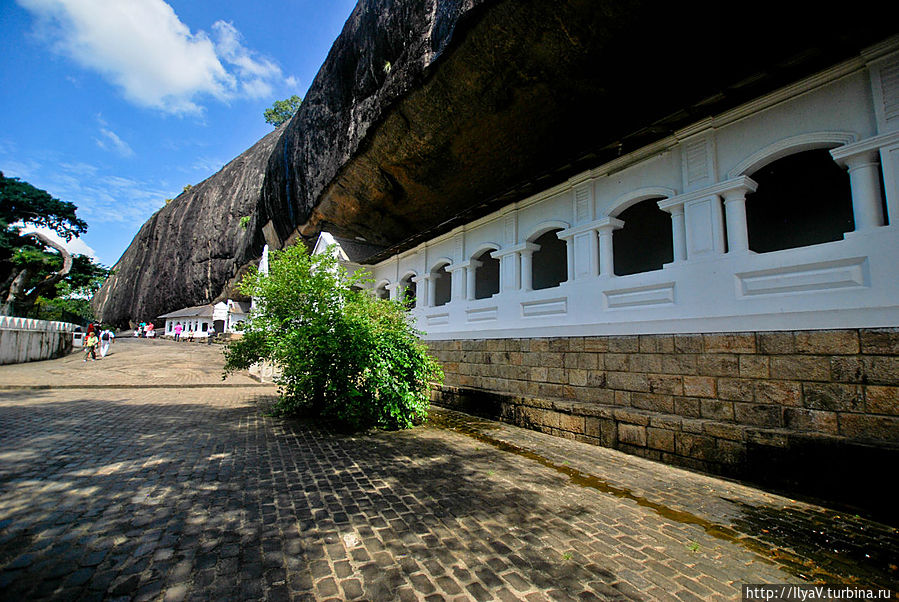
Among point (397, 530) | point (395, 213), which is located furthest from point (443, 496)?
point (395, 213)

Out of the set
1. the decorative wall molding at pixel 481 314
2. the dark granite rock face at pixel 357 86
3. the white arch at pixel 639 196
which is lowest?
the decorative wall molding at pixel 481 314

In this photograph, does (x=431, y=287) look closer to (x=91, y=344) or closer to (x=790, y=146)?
(x=790, y=146)

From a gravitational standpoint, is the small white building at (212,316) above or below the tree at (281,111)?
below

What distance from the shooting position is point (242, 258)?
98.7 ft

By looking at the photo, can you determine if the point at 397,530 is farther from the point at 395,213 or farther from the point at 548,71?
the point at 395,213

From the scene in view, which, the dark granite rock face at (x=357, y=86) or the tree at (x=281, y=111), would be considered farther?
the tree at (x=281, y=111)

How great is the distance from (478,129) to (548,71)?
7.13 ft

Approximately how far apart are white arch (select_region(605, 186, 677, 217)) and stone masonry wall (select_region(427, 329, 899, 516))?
7.47ft

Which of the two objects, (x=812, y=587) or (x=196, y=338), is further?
(x=196, y=338)

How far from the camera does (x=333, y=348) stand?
672cm

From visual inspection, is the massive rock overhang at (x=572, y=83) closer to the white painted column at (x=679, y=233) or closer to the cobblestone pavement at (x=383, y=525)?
the white painted column at (x=679, y=233)

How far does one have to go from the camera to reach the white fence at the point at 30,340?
14.1m

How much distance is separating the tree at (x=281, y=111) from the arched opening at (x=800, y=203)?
48321 millimetres

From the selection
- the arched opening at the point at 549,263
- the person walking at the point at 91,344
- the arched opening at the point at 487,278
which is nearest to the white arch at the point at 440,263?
the arched opening at the point at 487,278
